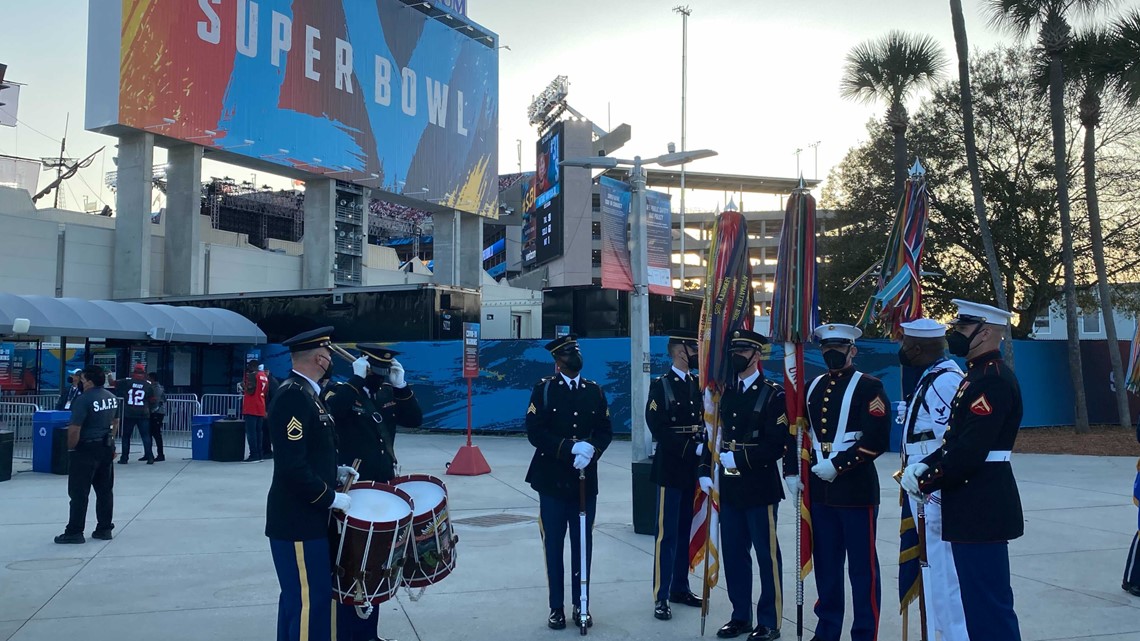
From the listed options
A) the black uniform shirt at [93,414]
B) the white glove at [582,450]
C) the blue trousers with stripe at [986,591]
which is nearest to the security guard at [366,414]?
the white glove at [582,450]

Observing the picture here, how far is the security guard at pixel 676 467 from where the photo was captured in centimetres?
666

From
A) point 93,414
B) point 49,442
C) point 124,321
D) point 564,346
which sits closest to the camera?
point 564,346

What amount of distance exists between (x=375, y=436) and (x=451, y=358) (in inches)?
671

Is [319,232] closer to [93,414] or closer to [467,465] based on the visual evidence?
[467,465]

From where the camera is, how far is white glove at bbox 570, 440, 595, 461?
6.14 m

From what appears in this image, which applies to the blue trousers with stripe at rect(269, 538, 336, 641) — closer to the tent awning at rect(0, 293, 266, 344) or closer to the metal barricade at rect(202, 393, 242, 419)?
the tent awning at rect(0, 293, 266, 344)

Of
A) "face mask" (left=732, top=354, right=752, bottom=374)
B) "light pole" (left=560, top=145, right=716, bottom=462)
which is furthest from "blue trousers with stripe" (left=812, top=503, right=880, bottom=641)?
"light pole" (left=560, top=145, right=716, bottom=462)

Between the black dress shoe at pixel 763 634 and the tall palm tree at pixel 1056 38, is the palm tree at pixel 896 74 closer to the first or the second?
the tall palm tree at pixel 1056 38

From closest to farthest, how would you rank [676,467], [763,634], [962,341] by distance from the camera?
1. [962,341]
2. [763,634]
3. [676,467]

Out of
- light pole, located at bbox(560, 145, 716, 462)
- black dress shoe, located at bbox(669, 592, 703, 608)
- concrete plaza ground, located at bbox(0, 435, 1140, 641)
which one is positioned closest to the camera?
concrete plaza ground, located at bbox(0, 435, 1140, 641)

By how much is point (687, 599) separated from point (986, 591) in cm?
268

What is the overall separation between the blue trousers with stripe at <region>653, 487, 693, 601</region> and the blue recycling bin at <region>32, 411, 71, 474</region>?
40.4 feet

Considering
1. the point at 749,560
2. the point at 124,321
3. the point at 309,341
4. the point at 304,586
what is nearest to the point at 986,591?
the point at 749,560

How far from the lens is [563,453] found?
623 cm
